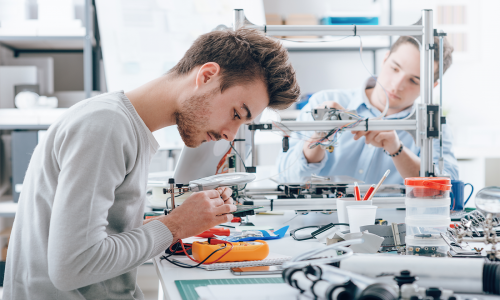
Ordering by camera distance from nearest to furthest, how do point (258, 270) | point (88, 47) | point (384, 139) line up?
1. point (258, 270)
2. point (384, 139)
3. point (88, 47)

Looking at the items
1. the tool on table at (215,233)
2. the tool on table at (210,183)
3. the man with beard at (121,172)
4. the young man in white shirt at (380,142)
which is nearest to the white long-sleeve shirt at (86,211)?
the man with beard at (121,172)

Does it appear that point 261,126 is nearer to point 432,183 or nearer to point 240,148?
point 240,148

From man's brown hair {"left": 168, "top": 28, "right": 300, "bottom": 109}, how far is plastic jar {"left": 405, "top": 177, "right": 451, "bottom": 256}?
36cm

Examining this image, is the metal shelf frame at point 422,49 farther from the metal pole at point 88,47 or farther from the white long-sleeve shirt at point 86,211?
the metal pole at point 88,47

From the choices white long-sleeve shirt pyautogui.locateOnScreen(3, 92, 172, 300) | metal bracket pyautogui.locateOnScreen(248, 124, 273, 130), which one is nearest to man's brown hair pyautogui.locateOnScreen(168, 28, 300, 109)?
white long-sleeve shirt pyautogui.locateOnScreen(3, 92, 172, 300)

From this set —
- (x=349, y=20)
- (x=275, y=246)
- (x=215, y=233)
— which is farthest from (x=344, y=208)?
(x=349, y=20)

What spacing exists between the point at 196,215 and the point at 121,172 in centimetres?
19

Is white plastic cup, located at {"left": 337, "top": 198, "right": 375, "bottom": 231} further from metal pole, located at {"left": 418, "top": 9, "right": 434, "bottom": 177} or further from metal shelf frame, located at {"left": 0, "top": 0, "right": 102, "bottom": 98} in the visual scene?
metal shelf frame, located at {"left": 0, "top": 0, "right": 102, "bottom": 98}

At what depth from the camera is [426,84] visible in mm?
1405

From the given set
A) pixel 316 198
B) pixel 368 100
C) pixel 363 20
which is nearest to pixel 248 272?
pixel 316 198

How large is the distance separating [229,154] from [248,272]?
59 centimetres

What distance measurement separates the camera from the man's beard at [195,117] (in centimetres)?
94

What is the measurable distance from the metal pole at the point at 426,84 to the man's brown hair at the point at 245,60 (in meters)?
0.59

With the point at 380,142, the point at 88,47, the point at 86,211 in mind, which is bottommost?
the point at 86,211
